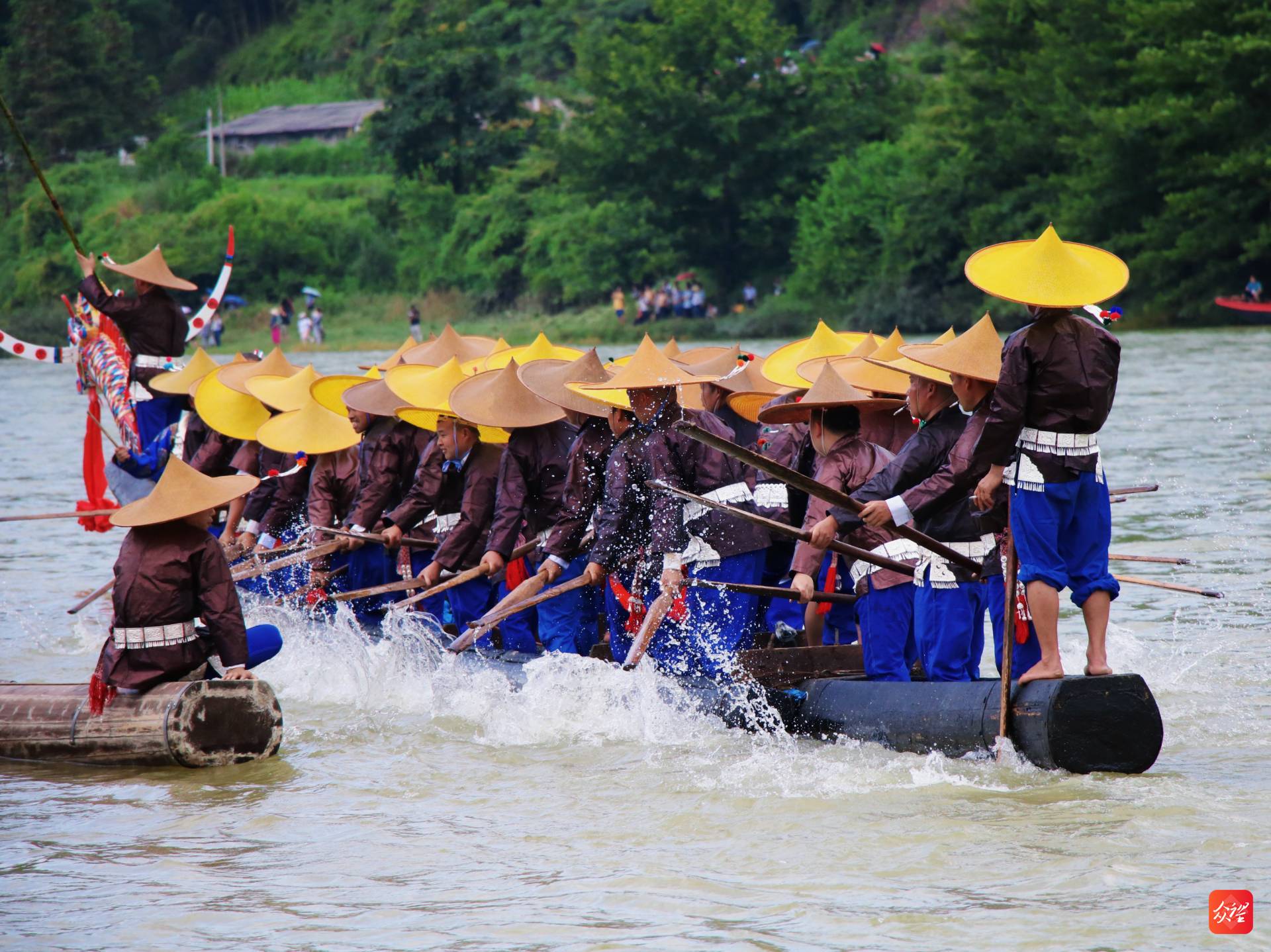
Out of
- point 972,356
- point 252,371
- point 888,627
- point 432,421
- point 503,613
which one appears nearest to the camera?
point 972,356

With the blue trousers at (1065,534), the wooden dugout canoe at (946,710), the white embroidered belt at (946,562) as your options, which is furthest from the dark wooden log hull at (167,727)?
the blue trousers at (1065,534)

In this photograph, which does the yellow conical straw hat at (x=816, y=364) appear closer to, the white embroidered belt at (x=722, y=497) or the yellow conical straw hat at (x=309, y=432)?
the white embroidered belt at (x=722, y=497)

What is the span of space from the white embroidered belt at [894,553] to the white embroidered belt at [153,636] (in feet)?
9.41

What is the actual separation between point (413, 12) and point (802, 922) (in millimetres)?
59052

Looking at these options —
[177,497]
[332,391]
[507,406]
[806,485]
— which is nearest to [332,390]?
[332,391]

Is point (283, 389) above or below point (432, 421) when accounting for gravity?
above

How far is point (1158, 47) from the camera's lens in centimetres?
3716

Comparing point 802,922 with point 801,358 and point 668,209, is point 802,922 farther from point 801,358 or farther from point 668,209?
point 668,209

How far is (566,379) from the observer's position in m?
8.66

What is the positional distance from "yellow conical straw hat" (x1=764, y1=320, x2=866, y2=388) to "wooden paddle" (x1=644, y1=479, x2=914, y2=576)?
7.35ft

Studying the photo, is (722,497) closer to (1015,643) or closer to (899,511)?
(899,511)

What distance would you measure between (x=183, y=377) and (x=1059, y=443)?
789 centimetres

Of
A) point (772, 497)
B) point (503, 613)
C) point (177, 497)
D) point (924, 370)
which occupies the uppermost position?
point (924, 370)

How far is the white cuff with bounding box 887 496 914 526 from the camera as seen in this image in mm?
6570
